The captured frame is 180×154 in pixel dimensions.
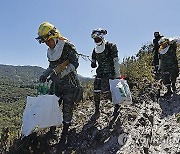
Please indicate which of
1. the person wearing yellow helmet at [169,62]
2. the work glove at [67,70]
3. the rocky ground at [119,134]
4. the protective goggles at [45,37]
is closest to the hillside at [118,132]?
the rocky ground at [119,134]

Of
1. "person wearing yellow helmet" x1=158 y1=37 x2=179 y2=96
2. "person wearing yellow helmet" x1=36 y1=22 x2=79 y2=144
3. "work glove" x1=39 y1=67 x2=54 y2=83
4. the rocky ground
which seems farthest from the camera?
"person wearing yellow helmet" x1=158 y1=37 x2=179 y2=96

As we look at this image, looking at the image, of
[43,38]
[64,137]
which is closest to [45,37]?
[43,38]

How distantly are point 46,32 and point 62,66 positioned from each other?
1.97 feet

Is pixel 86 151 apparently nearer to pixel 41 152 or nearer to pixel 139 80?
pixel 41 152

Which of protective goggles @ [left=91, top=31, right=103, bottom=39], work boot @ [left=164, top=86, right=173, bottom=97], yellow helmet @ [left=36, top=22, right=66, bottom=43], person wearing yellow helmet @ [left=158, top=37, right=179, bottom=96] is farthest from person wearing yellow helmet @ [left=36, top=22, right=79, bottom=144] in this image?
person wearing yellow helmet @ [left=158, top=37, right=179, bottom=96]

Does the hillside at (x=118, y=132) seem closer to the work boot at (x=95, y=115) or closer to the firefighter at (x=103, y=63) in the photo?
the work boot at (x=95, y=115)

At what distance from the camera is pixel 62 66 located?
495cm

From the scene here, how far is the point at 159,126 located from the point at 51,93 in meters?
2.31

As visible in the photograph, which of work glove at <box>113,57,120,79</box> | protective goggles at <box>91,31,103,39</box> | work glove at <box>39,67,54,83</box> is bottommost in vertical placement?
work glove at <box>39,67,54,83</box>

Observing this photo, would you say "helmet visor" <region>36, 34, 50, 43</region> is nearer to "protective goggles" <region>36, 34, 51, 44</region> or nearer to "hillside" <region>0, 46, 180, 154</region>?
"protective goggles" <region>36, 34, 51, 44</region>

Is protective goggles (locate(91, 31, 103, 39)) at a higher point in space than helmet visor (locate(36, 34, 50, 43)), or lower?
higher

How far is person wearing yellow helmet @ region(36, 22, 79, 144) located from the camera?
4863 millimetres

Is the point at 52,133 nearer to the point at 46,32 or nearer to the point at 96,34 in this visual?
the point at 46,32

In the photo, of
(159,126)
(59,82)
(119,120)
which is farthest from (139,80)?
(59,82)
